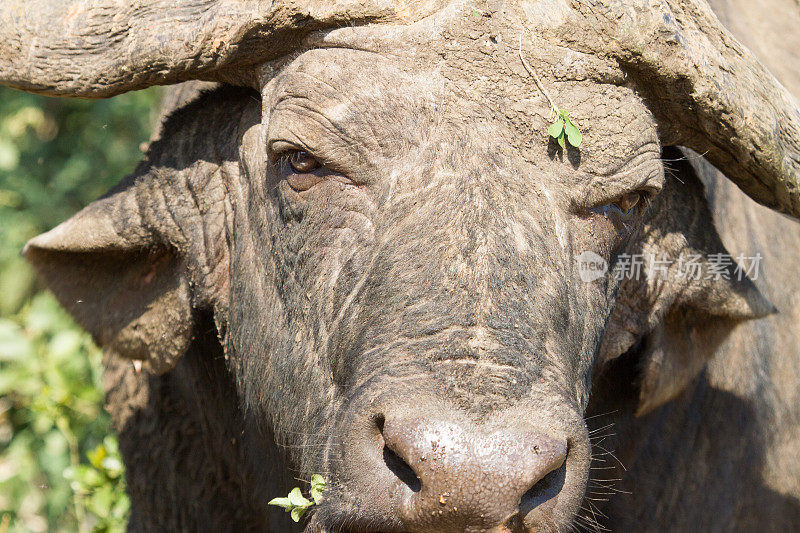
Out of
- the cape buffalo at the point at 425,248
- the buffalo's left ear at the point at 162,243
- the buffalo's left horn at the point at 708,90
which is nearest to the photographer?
the cape buffalo at the point at 425,248

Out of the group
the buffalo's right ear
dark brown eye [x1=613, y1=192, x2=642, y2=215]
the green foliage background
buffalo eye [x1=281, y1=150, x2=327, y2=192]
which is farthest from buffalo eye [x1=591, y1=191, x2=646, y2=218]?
the green foliage background

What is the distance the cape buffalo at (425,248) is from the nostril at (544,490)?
0.01 metres

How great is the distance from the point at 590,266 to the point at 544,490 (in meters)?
0.87

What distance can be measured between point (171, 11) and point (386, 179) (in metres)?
0.96

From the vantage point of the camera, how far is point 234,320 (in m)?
3.62

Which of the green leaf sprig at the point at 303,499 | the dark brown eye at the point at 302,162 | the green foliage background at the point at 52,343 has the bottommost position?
the green foliage background at the point at 52,343

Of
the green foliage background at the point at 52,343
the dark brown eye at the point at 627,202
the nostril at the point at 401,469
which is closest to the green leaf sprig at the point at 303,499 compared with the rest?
the nostril at the point at 401,469

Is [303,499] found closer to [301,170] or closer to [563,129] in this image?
[301,170]

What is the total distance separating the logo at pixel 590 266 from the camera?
3.17 m

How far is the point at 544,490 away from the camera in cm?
262

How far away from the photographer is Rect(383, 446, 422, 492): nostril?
8.38 feet

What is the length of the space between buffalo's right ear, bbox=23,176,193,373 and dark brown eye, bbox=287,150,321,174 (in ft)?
2.63

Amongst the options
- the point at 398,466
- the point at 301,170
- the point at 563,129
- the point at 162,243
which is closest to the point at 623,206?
the point at 563,129

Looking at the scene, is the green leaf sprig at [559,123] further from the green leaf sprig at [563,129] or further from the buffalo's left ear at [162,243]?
the buffalo's left ear at [162,243]
